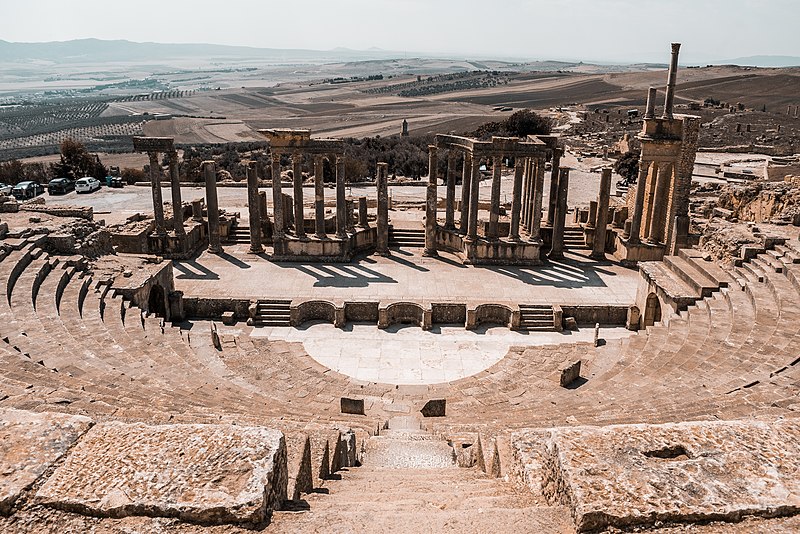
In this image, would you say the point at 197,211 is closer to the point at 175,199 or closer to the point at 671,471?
the point at 175,199

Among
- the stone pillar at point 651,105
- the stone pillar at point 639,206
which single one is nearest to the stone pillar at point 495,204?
the stone pillar at point 639,206

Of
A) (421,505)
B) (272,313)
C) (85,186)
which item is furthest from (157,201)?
(421,505)

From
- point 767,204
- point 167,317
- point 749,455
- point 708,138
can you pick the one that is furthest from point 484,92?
point 749,455

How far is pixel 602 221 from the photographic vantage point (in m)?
28.4

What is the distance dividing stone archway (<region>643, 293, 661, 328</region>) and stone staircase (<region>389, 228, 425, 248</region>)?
12136 mm

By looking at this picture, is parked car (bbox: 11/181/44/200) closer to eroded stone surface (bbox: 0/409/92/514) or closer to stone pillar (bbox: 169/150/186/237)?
stone pillar (bbox: 169/150/186/237)

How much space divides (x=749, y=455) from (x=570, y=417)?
597 centimetres

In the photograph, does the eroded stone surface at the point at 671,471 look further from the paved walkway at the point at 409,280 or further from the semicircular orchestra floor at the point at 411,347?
the paved walkway at the point at 409,280

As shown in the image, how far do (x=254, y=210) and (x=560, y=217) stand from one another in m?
14.6

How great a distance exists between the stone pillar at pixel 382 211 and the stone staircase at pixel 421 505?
60.7ft

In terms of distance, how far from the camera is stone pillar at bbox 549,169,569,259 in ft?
92.3

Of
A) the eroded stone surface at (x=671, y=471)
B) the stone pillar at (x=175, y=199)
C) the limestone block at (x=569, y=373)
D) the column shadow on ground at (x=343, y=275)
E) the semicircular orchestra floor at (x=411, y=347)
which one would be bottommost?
the semicircular orchestra floor at (x=411, y=347)

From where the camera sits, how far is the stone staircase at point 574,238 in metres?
30.8

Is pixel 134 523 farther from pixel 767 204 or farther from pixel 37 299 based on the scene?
pixel 767 204
